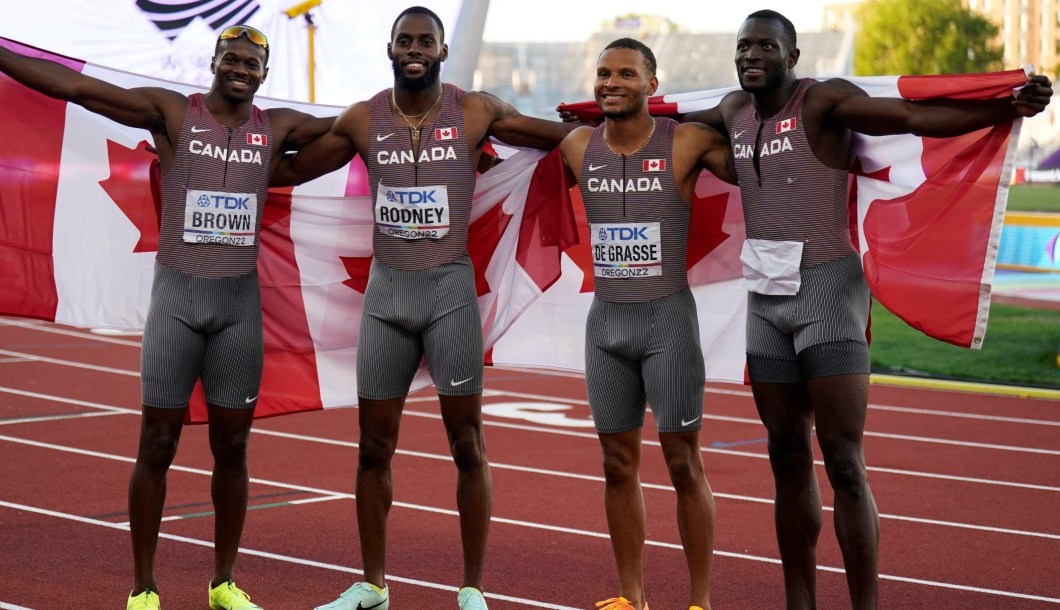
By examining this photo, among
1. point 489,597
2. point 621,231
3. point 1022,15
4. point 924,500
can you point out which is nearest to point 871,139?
point 621,231

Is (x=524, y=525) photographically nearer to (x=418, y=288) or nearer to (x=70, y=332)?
(x=418, y=288)

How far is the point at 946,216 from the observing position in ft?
16.9

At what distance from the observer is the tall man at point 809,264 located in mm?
4680

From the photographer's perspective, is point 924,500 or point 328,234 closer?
point 328,234

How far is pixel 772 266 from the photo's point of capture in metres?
4.79

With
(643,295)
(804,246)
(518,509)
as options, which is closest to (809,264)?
(804,246)

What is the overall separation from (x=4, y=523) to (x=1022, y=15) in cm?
13164

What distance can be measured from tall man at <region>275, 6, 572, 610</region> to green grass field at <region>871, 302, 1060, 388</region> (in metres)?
8.81

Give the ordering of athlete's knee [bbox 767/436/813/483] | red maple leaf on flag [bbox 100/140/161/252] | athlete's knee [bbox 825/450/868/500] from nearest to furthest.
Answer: athlete's knee [bbox 825/450/868/500] < athlete's knee [bbox 767/436/813/483] < red maple leaf on flag [bbox 100/140/161/252]

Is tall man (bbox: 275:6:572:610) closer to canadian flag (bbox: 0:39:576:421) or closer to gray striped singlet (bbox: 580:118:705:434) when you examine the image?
gray striped singlet (bbox: 580:118:705:434)

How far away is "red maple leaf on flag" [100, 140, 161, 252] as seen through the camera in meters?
6.02

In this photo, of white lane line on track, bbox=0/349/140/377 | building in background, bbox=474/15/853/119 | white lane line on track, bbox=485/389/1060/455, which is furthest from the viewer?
building in background, bbox=474/15/853/119

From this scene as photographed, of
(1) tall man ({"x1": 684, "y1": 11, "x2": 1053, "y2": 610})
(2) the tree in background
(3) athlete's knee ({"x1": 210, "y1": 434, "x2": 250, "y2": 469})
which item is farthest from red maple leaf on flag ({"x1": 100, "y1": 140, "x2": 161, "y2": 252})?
(2) the tree in background

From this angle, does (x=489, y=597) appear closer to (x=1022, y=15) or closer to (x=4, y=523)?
(x=4, y=523)
